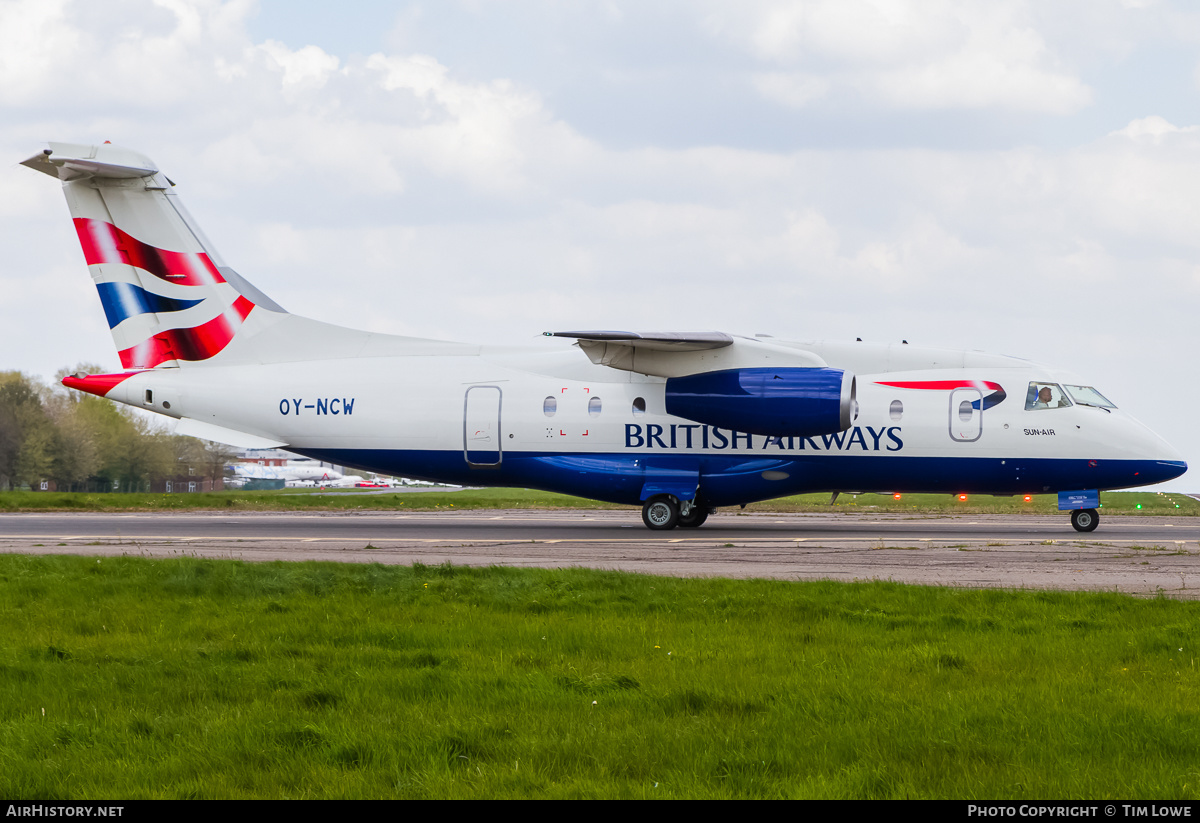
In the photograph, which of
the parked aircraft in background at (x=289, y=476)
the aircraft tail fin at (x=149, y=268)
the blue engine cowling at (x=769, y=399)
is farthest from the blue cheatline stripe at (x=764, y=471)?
the parked aircraft in background at (x=289, y=476)

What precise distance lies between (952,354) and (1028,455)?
2.73 metres

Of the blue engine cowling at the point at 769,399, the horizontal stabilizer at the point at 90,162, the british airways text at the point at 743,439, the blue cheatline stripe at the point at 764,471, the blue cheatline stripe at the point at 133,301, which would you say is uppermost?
the horizontal stabilizer at the point at 90,162

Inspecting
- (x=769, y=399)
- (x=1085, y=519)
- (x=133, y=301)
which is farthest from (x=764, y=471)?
(x=133, y=301)

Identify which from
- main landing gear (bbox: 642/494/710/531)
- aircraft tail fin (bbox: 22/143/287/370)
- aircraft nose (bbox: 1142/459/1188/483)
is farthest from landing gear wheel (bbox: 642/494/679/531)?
aircraft tail fin (bbox: 22/143/287/370)

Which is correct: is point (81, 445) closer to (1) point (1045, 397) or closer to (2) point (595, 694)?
(1) point (1045, 397)

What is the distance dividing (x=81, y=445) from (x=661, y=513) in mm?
42983

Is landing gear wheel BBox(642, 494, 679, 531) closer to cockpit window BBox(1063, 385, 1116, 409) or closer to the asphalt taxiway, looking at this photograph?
the asphalt taxiway

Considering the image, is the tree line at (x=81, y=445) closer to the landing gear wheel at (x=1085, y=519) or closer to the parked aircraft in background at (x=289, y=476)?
the landing gear wheel at (x=1085, y=519)

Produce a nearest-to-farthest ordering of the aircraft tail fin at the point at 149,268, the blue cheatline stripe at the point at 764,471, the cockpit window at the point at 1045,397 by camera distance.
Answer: the blue cheatline stripe at the point at 764,471, the cockpit window at the point at 1045,397, the aircraft tail fin at the point at 149,268

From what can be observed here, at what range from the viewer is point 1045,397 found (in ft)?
74.8

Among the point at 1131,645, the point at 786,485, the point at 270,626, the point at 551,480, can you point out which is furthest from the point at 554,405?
the point at 1131,645

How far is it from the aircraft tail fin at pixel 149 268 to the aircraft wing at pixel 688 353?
8.88 meters

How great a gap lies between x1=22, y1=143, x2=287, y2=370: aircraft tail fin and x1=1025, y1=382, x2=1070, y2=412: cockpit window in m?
17.6

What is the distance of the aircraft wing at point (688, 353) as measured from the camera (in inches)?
881
